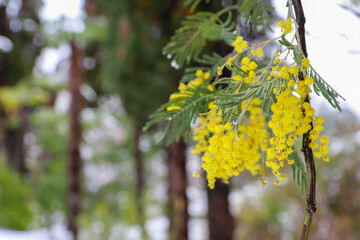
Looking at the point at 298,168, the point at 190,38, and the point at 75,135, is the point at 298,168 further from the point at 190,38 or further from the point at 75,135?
the point at 75,135

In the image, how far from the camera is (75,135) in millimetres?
5242

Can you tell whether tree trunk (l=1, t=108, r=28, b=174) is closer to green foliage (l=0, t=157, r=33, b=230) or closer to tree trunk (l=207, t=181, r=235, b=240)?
green foliage (l=0, t=157, r=33, b=230)

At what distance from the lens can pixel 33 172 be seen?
9062mm

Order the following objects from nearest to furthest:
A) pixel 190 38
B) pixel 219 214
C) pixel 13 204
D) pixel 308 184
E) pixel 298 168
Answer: pixel 308 184 → pixel 298 168 → pixel 190 38 → pixel 219 214 → pixel 13 204

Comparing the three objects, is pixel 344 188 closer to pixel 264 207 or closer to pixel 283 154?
pixel 264 207

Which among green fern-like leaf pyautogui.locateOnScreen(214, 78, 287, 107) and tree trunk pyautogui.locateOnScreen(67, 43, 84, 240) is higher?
tree trunk pyautogui.locateOnScreen(67, 43, 84, 240)

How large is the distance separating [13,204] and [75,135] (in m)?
1.64

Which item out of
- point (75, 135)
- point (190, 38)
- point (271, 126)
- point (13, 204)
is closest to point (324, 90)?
point (271, 126)

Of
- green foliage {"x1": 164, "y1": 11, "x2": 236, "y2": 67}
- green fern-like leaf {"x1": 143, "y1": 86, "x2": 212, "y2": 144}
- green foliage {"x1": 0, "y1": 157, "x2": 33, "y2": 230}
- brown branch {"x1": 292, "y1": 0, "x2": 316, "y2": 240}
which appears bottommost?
brown branch {"x1": 292, "y1": 0, "x2": 316, "y2": 240}

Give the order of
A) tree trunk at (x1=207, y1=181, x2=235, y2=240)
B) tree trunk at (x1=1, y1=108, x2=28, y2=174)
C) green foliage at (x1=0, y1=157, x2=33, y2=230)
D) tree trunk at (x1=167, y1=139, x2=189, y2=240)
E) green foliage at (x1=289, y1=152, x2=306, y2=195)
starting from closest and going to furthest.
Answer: green foliage at (x1=289, y1=152, x2=306, y2=195)
tree trunk at (x1=207, y1=181, x2=235, y2=240)
tree trunk at (x1=167, y1=139, x2=189, y2=240)
green foliage at (x1=0, y1=157, x2=33, y2=230)
tree trunk at (x1=1, y1=108, x2=28, y2=174)

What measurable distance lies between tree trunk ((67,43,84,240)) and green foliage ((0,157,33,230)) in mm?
1150

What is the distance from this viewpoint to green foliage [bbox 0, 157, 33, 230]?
5.50 meters

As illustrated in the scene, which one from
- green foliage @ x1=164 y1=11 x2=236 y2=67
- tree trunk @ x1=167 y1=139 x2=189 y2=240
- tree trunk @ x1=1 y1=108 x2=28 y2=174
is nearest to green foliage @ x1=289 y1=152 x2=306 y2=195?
green foliage @ x1=164 y1=11 x2=236 y2=67

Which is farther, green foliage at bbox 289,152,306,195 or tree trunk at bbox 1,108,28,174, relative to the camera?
tree trunk at bbox 1,108,28,174
